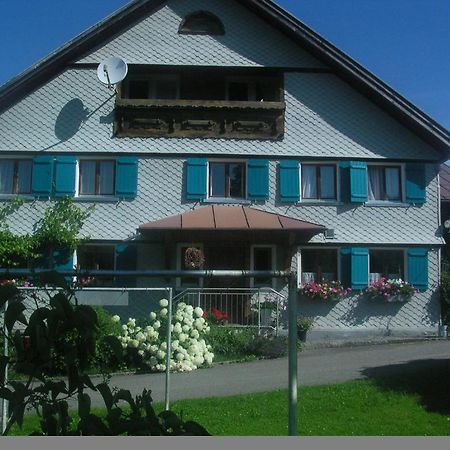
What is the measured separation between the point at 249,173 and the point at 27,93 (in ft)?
21.1

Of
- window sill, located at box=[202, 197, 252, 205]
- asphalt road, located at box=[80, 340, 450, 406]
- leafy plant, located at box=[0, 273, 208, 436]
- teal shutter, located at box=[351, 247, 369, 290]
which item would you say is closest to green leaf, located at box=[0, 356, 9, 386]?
leafy plant, located at box=[0, 273, 208, 436]

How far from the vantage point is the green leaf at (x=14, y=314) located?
216 centimetres

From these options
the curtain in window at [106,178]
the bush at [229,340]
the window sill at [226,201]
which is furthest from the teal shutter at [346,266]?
the curtain in window at [106,178]

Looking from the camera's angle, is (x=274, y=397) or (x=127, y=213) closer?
(x=274, y=397)

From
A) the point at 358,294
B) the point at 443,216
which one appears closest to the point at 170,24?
the point at 358,294

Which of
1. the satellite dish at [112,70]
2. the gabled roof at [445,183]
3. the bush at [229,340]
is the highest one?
the satellite dish at [112,70]

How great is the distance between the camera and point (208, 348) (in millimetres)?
11594

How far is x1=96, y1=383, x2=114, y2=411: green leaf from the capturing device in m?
2.29

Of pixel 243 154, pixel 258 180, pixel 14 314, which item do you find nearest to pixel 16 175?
pixel 243 154

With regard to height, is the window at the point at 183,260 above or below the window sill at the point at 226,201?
below

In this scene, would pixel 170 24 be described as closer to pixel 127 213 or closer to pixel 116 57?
pixel 116 57

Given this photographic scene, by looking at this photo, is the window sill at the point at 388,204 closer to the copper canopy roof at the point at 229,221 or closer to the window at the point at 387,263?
the window at the point at 387,263

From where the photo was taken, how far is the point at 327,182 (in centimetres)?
1716

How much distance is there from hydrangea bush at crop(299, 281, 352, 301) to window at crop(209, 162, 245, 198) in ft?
10.1
